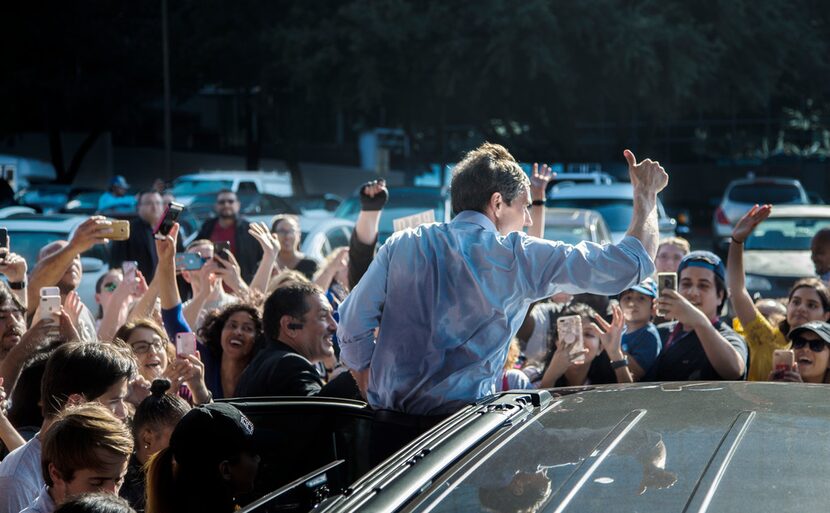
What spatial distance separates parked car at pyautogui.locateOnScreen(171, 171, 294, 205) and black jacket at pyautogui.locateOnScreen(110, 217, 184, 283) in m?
12.2

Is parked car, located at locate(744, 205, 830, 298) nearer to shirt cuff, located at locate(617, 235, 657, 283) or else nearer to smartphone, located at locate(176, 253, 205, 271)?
smartphone, located at locate(176, 253, 205, 271)

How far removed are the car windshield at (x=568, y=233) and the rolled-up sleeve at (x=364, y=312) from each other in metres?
9.85

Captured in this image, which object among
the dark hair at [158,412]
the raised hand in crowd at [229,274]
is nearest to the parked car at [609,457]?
the dark hair at [158,412]

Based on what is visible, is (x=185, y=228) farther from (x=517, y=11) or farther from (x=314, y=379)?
(x=517, y=11)

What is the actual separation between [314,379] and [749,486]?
2798 mm

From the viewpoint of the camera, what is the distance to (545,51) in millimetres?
26016

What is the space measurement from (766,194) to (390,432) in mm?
21900

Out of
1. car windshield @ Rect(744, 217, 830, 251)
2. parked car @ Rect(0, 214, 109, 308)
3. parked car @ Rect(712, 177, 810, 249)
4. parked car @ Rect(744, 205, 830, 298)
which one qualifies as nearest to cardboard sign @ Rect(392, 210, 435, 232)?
parked car @ Rect(0, 214, 109, 308)

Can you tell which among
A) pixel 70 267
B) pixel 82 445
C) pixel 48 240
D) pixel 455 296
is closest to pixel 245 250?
pixel 48 240

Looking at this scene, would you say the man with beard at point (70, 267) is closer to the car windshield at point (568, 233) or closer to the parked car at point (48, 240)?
the parked car at point (48, 240)

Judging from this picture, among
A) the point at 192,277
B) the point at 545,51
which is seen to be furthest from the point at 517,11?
the point at 192,277

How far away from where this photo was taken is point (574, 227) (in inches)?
554

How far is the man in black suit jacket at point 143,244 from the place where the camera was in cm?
936

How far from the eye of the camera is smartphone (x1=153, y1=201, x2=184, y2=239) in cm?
565
